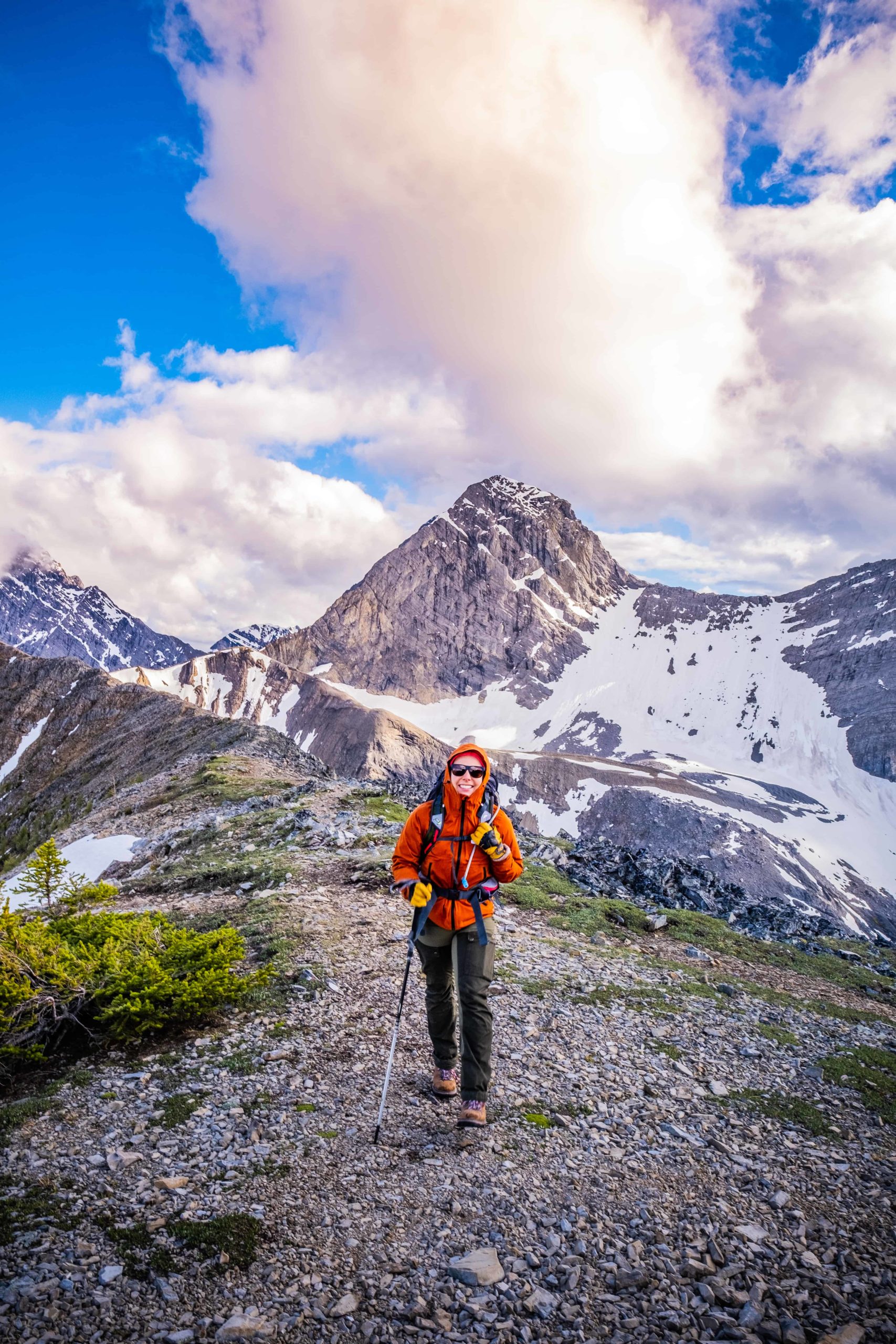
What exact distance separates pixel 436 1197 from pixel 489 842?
324 centimetres

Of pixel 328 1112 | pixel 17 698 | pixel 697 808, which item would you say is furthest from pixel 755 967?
pixel 697 808

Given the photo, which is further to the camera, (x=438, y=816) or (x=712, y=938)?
(x=712, y=938)

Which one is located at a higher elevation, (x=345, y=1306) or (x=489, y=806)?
(x=489, y=806)

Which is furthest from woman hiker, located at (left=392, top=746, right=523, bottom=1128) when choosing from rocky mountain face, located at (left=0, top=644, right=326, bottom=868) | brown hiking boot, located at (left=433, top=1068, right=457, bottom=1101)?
rocky mountain face, located at (left=0, top=644, right=326, bottom=868)

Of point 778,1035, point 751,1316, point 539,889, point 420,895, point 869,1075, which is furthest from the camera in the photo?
point 539,889

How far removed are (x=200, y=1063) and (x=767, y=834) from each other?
14155cm

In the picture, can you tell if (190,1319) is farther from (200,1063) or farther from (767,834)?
(767,834)

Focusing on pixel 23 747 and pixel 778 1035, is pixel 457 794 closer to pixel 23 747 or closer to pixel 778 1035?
pixel 778 1035

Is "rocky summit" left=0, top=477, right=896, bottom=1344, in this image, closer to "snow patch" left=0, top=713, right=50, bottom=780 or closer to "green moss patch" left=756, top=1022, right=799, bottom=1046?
"green moss patch" left=756, top=1022, right=799, bottom=1046

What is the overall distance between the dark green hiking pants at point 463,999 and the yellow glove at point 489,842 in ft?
2.68

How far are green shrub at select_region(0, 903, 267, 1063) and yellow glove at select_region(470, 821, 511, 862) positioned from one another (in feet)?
12.7

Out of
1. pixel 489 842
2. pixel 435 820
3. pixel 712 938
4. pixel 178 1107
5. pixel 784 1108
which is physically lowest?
pixel 712 938

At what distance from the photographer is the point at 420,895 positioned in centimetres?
707

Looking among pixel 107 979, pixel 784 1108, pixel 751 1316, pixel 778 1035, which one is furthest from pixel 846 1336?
pixel 107 979
